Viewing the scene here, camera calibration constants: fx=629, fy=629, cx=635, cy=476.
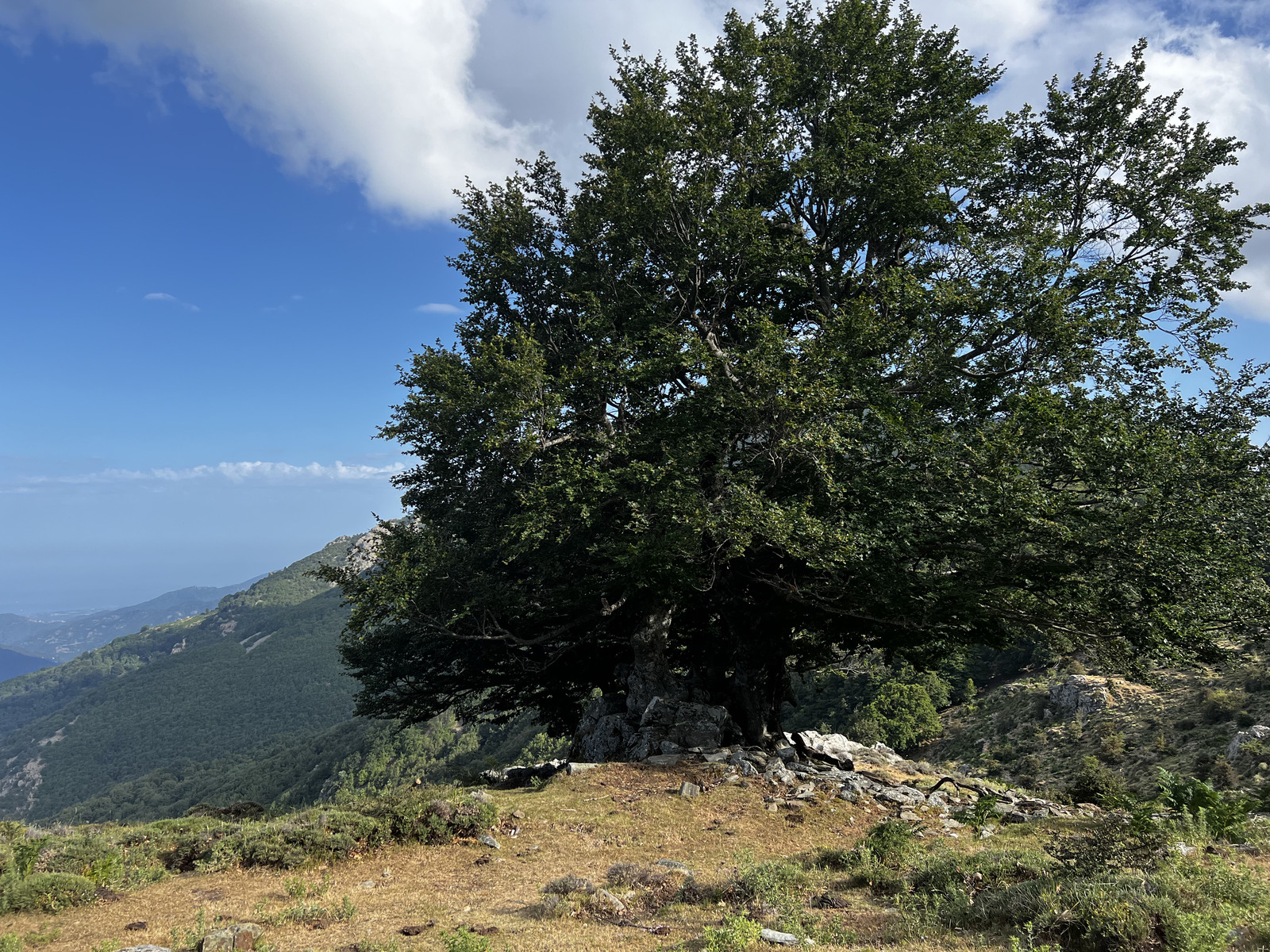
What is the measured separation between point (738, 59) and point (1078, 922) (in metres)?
22.3

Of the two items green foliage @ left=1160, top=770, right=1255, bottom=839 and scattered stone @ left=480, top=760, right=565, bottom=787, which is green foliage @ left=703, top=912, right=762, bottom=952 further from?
scattered stone @ left=480, top=760, right=565, bottom=787

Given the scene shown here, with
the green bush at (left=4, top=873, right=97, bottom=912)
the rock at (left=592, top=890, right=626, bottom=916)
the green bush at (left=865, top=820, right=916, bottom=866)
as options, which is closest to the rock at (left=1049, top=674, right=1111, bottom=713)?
the green bush at (left=865, top=820, right=916, bottom=866)

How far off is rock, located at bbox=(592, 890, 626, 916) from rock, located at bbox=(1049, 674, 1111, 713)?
47212 millimetres

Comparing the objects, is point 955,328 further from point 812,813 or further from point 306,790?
point 306,790

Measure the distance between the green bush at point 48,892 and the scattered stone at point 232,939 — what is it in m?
3.64

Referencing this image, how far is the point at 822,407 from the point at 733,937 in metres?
10.6

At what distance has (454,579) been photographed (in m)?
18.2

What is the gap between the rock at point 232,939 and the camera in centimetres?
706

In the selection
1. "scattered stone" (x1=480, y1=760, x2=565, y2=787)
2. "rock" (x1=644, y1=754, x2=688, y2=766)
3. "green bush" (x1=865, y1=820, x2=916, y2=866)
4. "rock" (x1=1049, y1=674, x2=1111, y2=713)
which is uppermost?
"green bush" (x1=865, y1=820, x2=916, y2=866)

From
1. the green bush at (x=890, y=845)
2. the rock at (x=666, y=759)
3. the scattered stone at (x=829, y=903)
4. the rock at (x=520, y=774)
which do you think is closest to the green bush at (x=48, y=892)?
the rock at (x=520, y=774)

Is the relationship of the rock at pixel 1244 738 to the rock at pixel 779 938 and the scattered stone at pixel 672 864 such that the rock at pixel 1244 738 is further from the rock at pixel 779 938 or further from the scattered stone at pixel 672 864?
the rock at pixel 779 938

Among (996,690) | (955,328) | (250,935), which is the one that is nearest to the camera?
(250,935)

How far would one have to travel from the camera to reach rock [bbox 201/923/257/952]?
706 centimetres

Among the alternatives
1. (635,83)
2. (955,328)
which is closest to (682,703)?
(955,328)
